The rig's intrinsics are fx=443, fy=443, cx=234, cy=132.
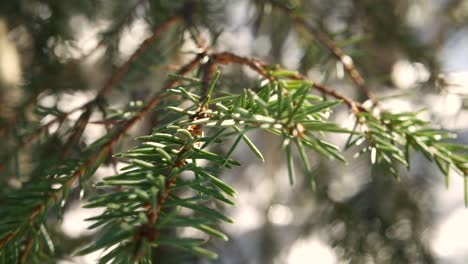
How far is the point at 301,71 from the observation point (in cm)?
46

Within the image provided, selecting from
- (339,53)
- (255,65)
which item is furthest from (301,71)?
(255,65)

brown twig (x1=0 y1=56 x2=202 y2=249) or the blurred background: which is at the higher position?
the blurred background

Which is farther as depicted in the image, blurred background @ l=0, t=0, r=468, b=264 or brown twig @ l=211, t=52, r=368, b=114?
blurred background @ l=0, t=0, r=468, b=264

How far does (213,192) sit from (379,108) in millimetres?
167

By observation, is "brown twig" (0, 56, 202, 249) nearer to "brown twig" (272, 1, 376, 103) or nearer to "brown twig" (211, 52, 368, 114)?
"brown twig" (211, 52, 368, 114)

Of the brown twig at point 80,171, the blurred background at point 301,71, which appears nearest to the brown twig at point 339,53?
the blurred background at point 301,71

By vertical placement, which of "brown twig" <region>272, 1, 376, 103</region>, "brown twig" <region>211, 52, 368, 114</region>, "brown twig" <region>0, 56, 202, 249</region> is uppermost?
"brown twig" <region>272, 1, 376, 103</region>

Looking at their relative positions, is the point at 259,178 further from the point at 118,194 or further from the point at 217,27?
the point at 118,194

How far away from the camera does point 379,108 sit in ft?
0.96

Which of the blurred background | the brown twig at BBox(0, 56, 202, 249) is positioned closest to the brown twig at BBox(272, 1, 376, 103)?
the blurred background

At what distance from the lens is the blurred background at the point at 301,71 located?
386 mm

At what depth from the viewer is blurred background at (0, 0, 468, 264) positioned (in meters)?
0.39

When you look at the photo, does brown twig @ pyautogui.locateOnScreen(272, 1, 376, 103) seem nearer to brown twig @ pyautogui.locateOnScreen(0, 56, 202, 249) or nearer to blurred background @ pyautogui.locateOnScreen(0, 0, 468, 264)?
blurred background @ pyautogui.locateOnScreen(0, 0, 468, 264)

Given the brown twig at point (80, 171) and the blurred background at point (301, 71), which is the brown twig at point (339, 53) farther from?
the brown twig at point (80, 171)
